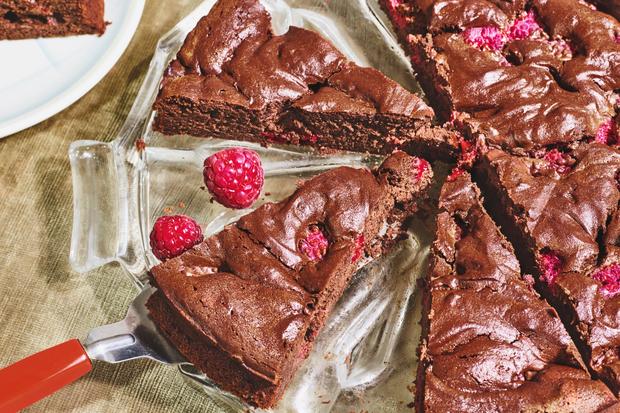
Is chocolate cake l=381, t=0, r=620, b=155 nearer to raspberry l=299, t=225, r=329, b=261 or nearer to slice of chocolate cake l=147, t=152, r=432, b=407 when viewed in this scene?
slice of chocolate cake l=147, t=152, r=432, b=407

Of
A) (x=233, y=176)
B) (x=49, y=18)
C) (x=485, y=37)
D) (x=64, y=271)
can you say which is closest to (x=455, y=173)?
(x=485, y=37)

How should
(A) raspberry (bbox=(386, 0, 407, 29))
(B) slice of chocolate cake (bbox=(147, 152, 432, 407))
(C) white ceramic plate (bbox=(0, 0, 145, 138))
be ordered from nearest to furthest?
1. (B) slice of chocolate cake (bbox=(147, 152, 432, 407))
2. (C) white ceramic plate (bbox=(0, 0, 145, 138))
3. (A) raspberry (bbox=(386, 0, 407, 29))


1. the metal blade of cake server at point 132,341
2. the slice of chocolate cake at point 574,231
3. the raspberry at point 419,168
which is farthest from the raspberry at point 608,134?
the metal blade of cake server at point 132,341

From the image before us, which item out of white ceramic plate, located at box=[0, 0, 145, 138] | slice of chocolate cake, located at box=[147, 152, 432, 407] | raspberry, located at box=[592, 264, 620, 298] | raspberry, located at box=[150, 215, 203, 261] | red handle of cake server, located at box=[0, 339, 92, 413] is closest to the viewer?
red handle of cake server, located at box=[0, 339, 92, 413]

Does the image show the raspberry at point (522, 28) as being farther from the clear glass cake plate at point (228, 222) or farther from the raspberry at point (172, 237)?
the raspberry at point (172, 237)

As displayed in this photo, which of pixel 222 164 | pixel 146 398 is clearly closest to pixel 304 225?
pixel 222 164

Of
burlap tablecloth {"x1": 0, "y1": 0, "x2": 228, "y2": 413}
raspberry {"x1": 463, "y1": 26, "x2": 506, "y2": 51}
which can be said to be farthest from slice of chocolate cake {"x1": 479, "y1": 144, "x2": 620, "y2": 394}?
burlap tablecloth {"x1": 0, "y1": 0, "x2": 228, "y2": 413}
